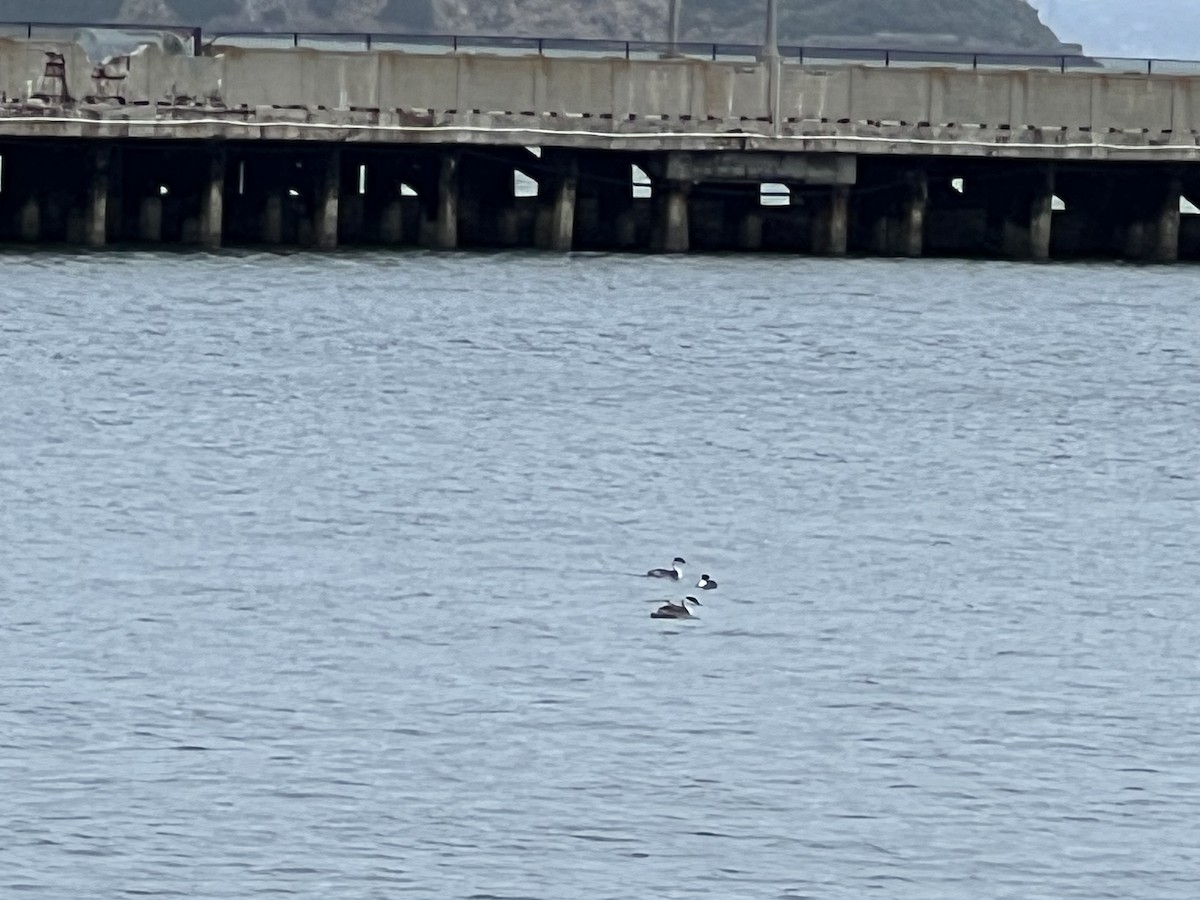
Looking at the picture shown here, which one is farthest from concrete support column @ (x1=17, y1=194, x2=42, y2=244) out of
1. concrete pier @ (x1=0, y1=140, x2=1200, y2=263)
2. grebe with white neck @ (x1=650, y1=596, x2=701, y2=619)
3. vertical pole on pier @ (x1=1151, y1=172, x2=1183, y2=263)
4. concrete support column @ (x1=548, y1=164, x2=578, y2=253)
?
grebe with white neck @ (x1=650, y1=596, x2=701, y2=619)

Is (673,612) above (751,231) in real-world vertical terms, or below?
below

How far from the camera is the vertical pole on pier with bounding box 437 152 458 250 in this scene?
172 ft

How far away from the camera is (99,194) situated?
51.3 meters

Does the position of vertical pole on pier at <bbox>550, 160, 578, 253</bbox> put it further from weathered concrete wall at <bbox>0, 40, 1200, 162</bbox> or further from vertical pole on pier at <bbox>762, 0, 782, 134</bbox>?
vertical pole on pier at <bbox>762, 0, 782, 134</bbox>

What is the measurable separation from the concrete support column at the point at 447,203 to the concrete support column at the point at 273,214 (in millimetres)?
2636

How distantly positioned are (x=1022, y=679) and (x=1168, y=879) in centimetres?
509

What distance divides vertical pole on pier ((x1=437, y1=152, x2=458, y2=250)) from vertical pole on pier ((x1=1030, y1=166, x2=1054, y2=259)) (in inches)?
380

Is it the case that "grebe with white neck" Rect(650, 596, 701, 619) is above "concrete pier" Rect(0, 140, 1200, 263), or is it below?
below

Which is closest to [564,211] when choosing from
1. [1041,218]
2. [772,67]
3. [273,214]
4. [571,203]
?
[571,203]

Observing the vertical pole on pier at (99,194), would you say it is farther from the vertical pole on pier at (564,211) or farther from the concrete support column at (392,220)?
the vertical pole on pier at (564,211)

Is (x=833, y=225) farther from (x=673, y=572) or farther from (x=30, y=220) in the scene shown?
(x=673, y=572)

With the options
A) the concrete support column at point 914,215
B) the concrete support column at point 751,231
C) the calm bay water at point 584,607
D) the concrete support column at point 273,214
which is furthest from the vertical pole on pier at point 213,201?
the concrete support column at point 914,215

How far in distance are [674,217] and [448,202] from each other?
3.77 m

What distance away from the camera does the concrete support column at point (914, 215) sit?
176 feet
